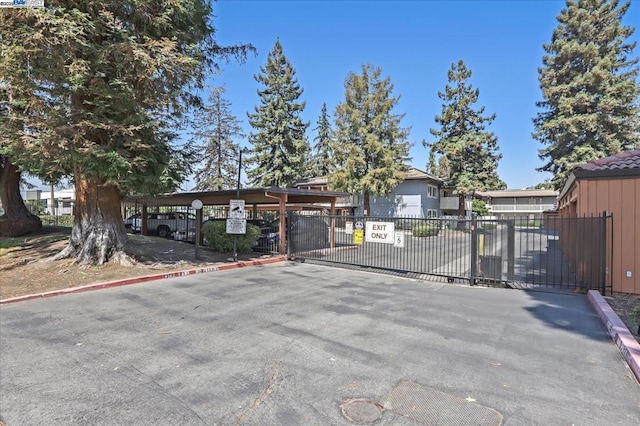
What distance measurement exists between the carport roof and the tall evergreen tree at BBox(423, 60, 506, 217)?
19.6 meters

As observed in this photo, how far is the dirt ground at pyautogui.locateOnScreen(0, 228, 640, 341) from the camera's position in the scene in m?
7.19

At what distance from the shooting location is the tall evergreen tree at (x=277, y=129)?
3419 centimetres

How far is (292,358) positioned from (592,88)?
104 ft

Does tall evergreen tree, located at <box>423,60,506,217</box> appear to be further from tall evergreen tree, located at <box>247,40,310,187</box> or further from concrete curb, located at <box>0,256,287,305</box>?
concrete curb, located at <box>0,256,287,305</box>

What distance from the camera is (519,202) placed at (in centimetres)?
5419

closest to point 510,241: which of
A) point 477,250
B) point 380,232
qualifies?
point 477,250

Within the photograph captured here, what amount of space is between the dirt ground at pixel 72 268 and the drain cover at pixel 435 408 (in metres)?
3.41

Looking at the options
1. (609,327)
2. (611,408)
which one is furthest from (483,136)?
(611,408)

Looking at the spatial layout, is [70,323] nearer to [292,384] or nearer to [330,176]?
[292,384]

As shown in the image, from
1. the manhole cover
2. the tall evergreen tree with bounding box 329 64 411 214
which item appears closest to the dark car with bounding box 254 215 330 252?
the manhole cover

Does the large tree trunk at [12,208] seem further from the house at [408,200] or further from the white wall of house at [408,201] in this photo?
the white wall of house at [408,201]

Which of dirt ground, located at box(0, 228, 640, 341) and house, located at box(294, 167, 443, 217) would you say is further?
house, located at box(294, 167, 443, 217)

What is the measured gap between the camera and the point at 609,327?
523 centimetres

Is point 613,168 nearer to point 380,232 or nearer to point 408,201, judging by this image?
point 380,232
